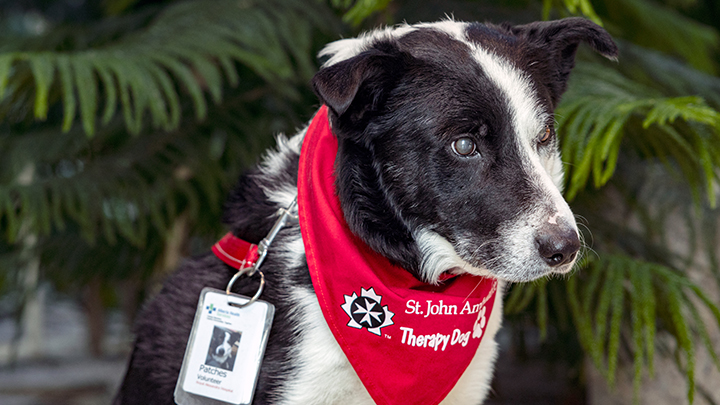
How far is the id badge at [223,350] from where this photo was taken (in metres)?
1.21

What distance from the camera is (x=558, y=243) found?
104cm

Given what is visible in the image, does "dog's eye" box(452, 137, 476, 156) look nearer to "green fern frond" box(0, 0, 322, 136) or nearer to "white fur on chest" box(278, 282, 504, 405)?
"white fur on chest" box(278, 282, 504, 405)

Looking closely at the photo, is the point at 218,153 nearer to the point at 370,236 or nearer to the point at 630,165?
the point at 370,236

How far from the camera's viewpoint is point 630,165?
219 centimetres

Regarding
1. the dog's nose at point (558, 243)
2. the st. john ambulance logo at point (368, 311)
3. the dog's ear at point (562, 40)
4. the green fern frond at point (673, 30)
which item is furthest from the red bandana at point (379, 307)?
the green fern frond at point (673, 30)

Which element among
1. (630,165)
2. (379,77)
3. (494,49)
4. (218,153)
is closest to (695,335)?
(630,165)

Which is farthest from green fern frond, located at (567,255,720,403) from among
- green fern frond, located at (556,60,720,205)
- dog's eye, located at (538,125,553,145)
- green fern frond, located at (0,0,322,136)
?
green fern frond, located at (0,0,322,136)

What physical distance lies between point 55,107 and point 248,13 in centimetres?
152

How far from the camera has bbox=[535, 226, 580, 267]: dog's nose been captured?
41.0 inches

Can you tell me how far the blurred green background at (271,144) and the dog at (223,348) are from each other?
2.38 ft

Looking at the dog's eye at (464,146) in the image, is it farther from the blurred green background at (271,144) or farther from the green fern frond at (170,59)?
the green fern frond at (170,59)

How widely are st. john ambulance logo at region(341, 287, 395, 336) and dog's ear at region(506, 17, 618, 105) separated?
0.63m

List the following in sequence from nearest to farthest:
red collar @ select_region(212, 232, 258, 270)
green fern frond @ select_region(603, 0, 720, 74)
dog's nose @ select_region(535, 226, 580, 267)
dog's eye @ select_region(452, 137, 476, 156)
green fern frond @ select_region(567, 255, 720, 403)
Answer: dog's nose @ select_region(535, 226, 580, 267)
dog's eye @ select_region(452, 137, 476, 156)
red collar @ select_region(212, 232, 258, 270)
green fern frond @ select_region(567, 255, 720, 403)
green fern frond @ select_region(603, 0, 720, 74)

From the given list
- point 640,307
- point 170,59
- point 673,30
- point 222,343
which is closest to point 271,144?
point 170,59
